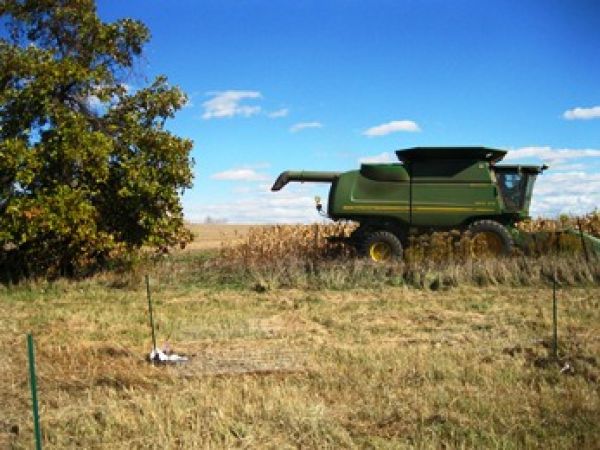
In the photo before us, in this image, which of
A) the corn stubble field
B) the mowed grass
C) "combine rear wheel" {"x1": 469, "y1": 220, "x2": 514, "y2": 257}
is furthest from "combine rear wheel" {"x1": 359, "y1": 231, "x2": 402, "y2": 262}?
the mowed grass

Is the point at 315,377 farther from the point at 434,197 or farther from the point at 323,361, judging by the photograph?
the point at 434,197

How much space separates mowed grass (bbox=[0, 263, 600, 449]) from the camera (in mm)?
4496

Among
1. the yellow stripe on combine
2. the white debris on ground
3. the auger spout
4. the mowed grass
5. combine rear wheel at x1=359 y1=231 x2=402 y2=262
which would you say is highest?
the auger spout

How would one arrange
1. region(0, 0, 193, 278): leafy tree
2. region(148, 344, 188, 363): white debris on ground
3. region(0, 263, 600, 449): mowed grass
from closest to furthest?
A: 1. region(0, 263, 600, 449): mowed grass
2. region(148, 344, 188, 363): white debris on ground
3. region(0, 0, 193, 278): leafy tree

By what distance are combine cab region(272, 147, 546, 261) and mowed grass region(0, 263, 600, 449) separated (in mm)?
4244

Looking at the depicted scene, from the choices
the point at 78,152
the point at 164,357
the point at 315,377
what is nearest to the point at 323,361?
the point at 315,377

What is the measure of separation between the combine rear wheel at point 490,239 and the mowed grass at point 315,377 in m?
3.79

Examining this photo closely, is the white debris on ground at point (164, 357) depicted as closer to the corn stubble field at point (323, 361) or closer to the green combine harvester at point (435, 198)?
the corn stubble field at point (323, 361)

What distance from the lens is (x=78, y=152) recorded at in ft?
40.8

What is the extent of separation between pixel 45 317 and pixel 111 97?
6282 millimetres

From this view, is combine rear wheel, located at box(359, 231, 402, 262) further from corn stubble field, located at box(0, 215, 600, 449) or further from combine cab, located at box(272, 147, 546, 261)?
corn stubble field, located at box(0, 215, 600, 449)

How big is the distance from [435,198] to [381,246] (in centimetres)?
155

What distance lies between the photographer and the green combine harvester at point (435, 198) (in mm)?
13922

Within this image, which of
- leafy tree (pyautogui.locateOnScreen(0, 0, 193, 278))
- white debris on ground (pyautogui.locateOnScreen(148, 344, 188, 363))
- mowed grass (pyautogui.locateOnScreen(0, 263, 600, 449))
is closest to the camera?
mowed grass (pyautogui.locateOnScreen(0, 263, 600, 449))
